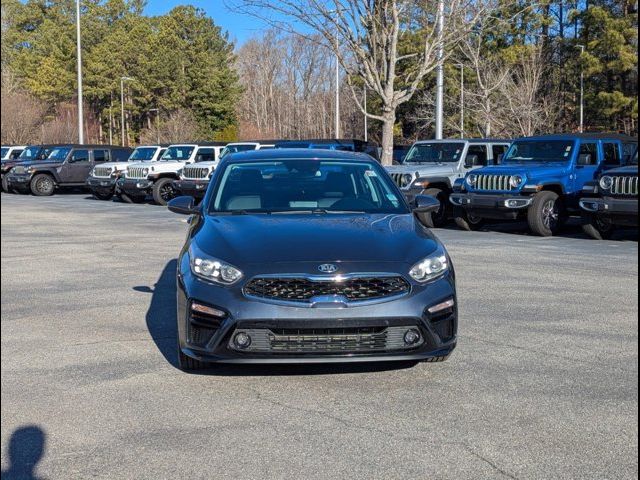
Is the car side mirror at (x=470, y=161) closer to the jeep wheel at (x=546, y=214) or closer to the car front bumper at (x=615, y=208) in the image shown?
the jeep wheel at (x=546, y=214)

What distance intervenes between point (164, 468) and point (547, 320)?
4394 millimetres

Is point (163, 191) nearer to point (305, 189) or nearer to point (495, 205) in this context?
point (495, 205)

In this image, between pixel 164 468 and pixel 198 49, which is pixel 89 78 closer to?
pixel 198 49

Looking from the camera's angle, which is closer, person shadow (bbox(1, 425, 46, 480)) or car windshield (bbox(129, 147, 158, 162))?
person shadow (bbox(1, 425, 46, 480))

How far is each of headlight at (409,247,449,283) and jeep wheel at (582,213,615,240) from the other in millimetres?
9773

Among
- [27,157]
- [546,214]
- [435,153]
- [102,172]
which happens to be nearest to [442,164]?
[435,153]

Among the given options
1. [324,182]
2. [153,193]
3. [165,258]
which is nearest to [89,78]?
[153,193]

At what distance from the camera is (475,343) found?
21.5ft

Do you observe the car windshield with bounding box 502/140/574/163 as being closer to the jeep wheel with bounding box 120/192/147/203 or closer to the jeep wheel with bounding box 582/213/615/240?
the jeep wheel with bounding box 582/213/615/240

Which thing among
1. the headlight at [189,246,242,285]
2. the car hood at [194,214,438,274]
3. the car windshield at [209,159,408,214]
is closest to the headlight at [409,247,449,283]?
the car hood at [194,214,438,274]

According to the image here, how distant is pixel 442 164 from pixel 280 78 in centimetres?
6500

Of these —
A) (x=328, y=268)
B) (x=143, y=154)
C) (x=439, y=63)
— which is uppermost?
(x=439, y=63)

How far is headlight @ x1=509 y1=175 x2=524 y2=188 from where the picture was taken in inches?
595

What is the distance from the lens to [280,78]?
81000 mm
